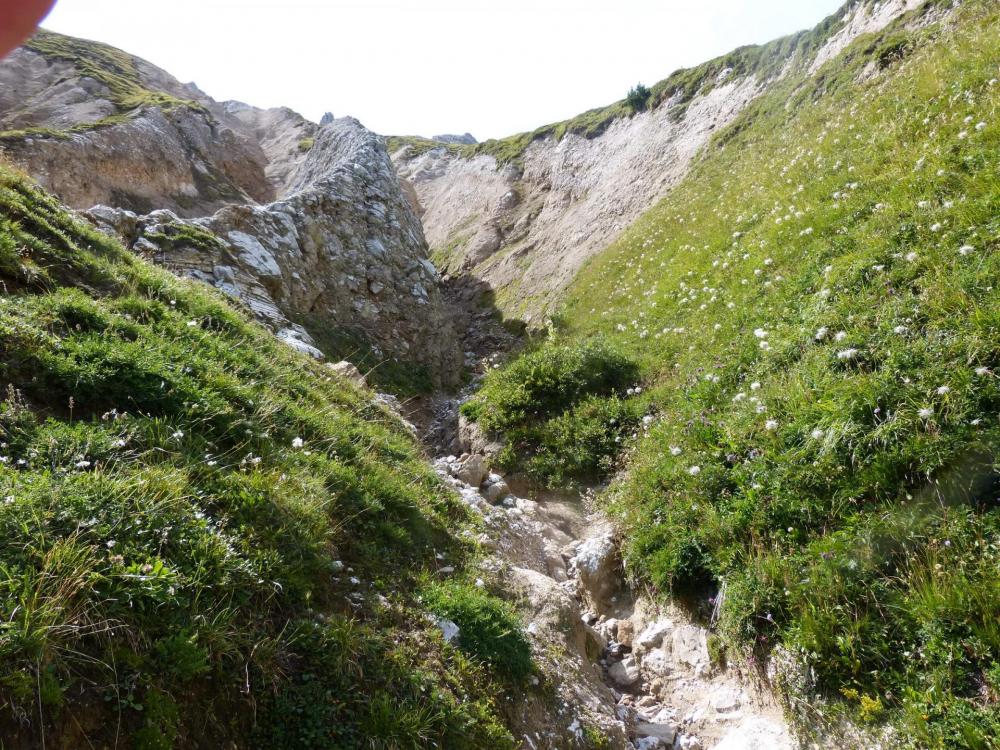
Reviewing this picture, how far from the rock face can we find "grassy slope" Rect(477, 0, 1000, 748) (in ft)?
27.9

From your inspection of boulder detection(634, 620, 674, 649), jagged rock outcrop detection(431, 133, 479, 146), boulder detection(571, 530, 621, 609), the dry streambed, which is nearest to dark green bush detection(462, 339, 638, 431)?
the dry streambed

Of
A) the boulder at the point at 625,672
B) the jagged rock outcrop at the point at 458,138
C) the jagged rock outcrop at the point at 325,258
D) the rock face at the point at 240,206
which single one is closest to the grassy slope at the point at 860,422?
the boulder at the point at 625,672

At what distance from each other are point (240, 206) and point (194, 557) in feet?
54.2

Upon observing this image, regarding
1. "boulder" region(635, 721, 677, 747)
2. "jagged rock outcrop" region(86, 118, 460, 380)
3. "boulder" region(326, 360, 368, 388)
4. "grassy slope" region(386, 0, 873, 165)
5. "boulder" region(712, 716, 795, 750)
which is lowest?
"boulder" region(635, 721, 677, 747)

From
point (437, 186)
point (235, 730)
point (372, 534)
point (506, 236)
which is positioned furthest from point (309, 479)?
point (437, 186)

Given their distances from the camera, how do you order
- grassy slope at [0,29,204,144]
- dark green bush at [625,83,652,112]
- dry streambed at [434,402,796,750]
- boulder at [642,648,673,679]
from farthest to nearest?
1. dark green bush at [625,83,652,112]
2. grassy slope at [0,29,204,144]
3. boulder at [642,648,673,679]
4. dry streambed at [434,402,796,750]

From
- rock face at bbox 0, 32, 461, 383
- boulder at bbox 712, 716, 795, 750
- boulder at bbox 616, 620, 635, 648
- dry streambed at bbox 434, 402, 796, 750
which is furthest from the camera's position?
rock face at bbox 0, 32, 461, 383

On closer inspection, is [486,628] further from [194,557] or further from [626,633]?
[194,557]

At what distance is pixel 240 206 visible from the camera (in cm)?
1725

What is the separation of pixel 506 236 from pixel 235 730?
121 feet

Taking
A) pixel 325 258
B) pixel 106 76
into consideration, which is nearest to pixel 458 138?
pixel 106 76

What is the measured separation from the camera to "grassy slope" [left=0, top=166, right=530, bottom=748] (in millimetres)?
2891

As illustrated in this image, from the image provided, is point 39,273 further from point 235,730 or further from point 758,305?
point 758,305

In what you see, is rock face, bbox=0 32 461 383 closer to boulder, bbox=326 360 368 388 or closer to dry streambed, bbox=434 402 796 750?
boulder, bbox=326 360 368 388
